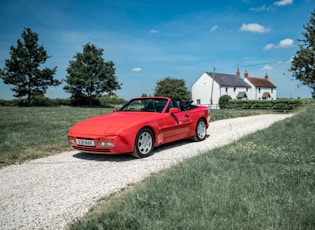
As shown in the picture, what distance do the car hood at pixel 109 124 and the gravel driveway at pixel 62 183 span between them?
2.23 ft

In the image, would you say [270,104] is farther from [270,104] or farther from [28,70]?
[28,70]

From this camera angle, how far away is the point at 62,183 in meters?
4.39

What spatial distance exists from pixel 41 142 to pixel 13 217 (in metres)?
5.13

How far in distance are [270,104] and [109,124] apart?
38.2 meters

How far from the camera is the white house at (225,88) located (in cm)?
5725

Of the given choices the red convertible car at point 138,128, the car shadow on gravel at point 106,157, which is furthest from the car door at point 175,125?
the car shadow on gravel at point 106,157

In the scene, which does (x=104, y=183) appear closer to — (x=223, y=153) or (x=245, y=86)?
(x=223, y=153)

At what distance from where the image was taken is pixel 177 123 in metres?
7.05

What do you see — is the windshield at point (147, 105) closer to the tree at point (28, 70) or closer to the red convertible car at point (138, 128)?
the red convertible car at point (138, 128)

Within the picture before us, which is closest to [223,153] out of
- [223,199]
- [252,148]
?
[252,148]

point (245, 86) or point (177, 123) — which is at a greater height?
point (245, 86)

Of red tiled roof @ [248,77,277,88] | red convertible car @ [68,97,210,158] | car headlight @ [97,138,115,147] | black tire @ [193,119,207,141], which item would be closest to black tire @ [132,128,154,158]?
red convertible car @ [68,97,210,158]

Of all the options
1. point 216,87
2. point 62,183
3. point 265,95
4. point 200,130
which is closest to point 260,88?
point 265,95

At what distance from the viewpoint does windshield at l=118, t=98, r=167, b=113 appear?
6898 mm
